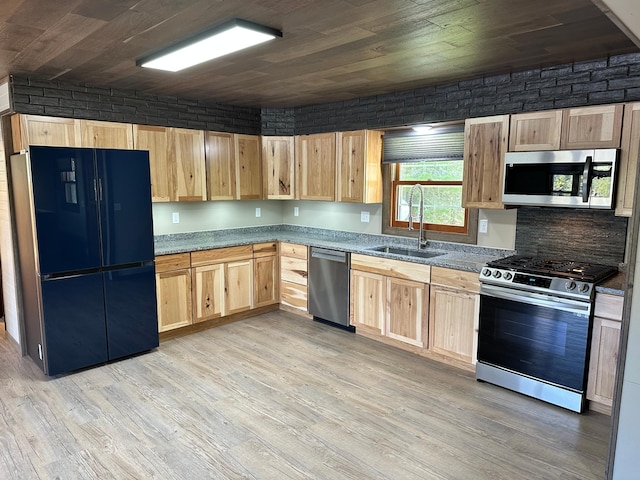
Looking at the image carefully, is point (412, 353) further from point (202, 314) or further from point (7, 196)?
point (7, 196)

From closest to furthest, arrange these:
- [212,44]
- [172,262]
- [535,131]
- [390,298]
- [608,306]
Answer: [212,44] → [608,306] → [535,131] → [390,298] → [172,262]

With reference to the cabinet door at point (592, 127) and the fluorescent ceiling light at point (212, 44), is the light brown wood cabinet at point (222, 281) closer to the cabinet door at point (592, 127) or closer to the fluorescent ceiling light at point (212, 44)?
the fluorescent ceiling light at point (212, 44)

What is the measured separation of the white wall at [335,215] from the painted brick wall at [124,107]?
1138mm

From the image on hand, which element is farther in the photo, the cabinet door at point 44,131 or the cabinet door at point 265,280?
the cabinet door at point 265,280

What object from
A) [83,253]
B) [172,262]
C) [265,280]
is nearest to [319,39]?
[83,253]

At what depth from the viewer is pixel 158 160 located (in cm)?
430

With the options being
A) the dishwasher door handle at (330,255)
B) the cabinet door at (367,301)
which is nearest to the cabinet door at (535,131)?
the cabinet door at (367,301)

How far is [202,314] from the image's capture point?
446cm

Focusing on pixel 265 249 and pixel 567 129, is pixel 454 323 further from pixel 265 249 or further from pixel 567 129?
pixel 265 249

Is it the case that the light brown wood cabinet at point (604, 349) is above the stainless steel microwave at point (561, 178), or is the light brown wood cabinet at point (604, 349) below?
below

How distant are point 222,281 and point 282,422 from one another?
208 centimetres

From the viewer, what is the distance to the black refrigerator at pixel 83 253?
329 cm

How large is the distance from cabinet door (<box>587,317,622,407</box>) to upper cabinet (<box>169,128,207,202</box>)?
3794 millimetres

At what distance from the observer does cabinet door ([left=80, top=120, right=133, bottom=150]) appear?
12.5 ft
